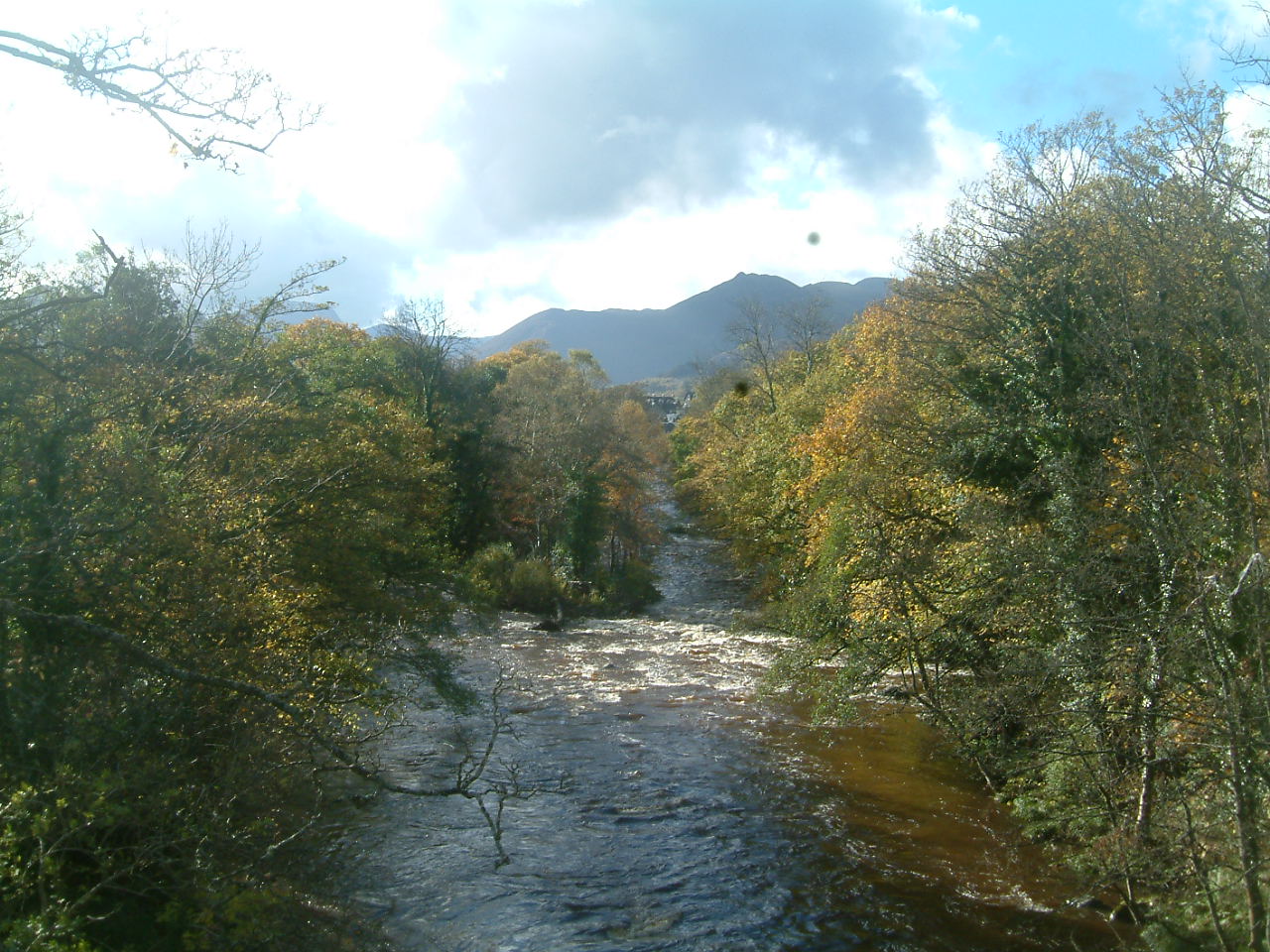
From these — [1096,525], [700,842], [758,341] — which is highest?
[758,341]

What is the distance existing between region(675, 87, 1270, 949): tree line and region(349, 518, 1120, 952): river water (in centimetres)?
126

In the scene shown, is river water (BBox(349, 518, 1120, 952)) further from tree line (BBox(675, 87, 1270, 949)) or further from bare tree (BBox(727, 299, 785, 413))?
bare tree (BBox(727, 299, 785, 413))

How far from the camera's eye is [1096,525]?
36.9 feet

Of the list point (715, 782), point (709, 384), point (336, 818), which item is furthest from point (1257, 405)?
point (709, 384)

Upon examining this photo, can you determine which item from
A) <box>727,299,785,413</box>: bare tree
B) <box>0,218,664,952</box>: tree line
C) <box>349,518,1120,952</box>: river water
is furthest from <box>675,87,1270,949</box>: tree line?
<box>727,299,785,413</box>: bare tree

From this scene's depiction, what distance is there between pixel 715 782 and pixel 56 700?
11.2 meters

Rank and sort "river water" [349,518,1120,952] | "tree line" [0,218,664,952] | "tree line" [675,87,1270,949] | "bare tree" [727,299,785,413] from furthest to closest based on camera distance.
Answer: "bare tree" [727,299,785,413], "river water" [349,518,1120,952], "tree line" [675,87,1270,949], "tree line" [0,218,664,952]

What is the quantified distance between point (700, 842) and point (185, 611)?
811 centimetres

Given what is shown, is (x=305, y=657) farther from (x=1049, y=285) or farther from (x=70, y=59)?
(x=1049, y=285)

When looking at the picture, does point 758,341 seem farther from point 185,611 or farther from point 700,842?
point 185,611

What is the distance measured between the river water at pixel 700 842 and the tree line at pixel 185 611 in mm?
1258

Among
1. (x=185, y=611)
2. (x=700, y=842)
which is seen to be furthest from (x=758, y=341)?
(x=185, y=611)

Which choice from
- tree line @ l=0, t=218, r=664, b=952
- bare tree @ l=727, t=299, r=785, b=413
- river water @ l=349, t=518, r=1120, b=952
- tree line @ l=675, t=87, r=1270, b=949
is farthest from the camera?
bare tree @ l=727, t=299, r=785, b=413

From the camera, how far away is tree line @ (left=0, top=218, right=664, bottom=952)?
6605mm
